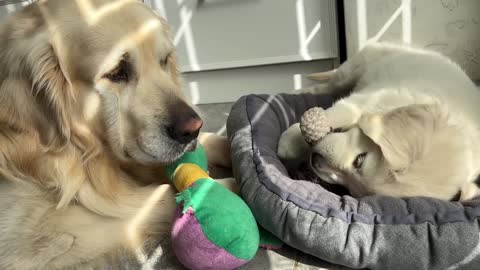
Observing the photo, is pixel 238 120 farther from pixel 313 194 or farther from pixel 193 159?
pixel 313 194

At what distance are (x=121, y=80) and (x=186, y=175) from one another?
0.27 metres

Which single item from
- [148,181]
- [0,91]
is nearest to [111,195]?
[148,181]

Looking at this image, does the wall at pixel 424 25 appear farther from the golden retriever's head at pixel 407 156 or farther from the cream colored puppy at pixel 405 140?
the golden retriever's head at pixel 407 156

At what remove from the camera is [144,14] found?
112 cm

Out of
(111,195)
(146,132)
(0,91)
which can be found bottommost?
(111,195)

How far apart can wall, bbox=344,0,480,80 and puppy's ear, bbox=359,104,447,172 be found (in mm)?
1088

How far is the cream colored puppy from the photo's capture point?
97 centimetres

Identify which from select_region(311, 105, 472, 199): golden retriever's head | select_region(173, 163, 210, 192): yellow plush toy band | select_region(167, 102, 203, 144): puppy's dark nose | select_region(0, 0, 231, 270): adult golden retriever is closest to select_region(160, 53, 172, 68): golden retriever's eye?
select_region(0, 0, 231, 270): adult golden retriever

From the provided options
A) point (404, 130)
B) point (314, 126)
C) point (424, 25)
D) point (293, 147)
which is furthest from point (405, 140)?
point (424, 25)

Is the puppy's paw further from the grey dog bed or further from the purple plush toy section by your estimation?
the purple plush toy section

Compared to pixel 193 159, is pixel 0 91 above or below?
above

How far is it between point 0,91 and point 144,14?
1.23ft

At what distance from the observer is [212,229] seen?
0.89m

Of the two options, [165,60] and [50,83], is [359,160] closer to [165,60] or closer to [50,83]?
[165,60]
